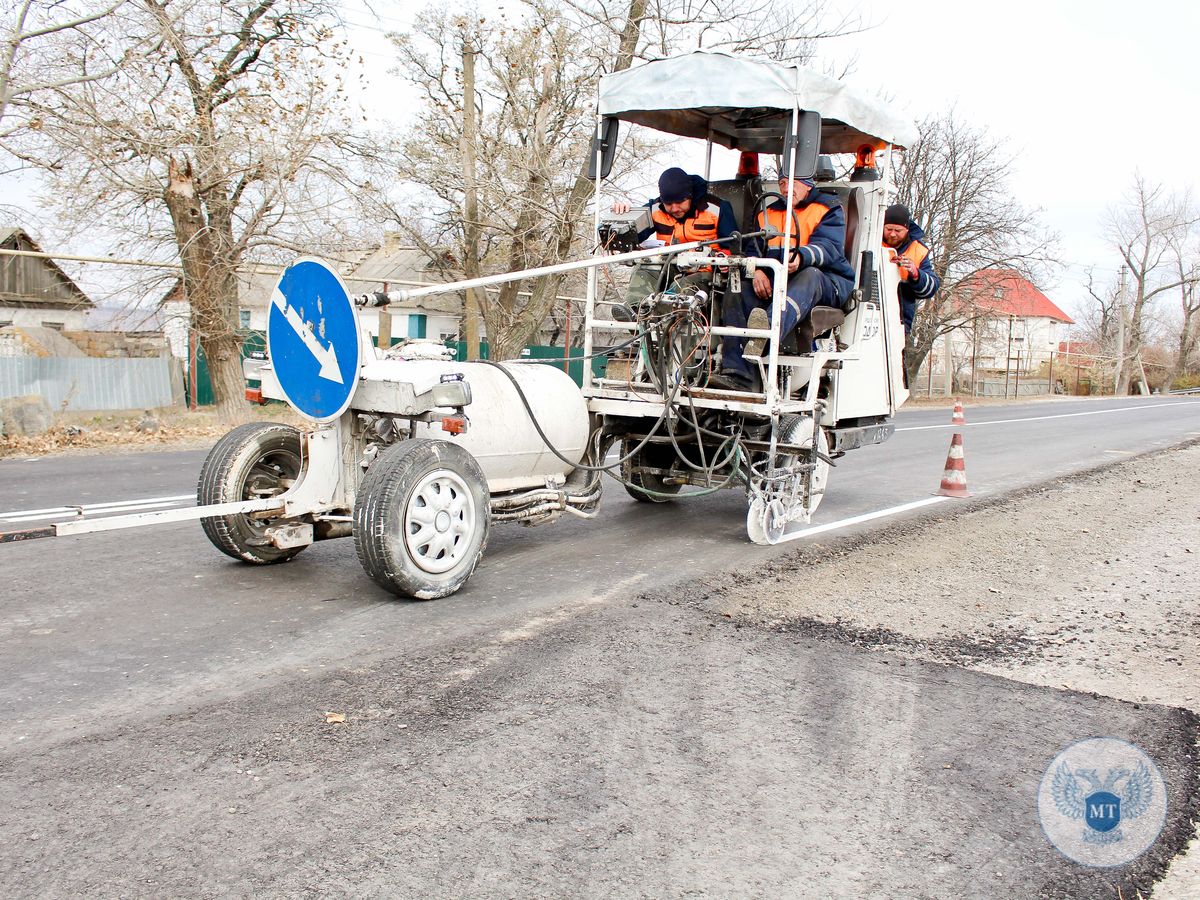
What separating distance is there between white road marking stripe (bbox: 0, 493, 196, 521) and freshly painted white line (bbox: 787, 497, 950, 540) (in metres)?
5.14

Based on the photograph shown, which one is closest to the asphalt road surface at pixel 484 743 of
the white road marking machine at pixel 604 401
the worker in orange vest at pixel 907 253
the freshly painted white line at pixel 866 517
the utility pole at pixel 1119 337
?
the white road marking machine at pixel 604 401

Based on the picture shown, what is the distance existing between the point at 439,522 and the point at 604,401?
2.22m

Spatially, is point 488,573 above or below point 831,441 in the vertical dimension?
below

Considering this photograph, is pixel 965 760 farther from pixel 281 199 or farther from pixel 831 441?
pixel 281 199

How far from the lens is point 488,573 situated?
6.10 m

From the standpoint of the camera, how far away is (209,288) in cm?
1567

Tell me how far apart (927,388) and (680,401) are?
109ft

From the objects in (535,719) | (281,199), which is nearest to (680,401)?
(535,719)

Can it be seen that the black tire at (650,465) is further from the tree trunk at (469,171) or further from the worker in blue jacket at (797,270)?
the tree trunk at (469,171)

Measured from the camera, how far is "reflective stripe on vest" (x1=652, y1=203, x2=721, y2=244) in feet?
25.8

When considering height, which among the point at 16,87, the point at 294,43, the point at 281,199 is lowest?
the point at 281,199

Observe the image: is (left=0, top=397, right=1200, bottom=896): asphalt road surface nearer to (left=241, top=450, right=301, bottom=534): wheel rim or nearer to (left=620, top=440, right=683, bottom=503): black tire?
(left=241, top=450, right=301, bottom=534): wheel rim

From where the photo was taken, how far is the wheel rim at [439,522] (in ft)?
17.1

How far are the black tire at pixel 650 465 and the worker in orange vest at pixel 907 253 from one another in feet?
8.93
